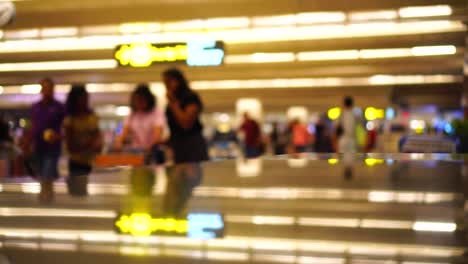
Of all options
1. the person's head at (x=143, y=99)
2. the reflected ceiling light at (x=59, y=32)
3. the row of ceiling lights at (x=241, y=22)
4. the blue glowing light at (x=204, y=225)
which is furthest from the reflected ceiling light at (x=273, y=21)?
the blue glowing light at (x=204, y=225)

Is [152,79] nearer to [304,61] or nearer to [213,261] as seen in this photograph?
[304,61]

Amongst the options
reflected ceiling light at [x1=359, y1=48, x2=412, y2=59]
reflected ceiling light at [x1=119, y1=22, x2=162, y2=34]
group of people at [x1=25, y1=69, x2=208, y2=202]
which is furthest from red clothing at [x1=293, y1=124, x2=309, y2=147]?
group of people at [x1=25, y1=69, x2=208, y2=202]

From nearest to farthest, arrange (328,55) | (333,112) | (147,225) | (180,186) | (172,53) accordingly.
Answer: (147,225) → (180,186) → (172,53) → (328,55) → (333,112)

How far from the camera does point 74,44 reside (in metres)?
20.2

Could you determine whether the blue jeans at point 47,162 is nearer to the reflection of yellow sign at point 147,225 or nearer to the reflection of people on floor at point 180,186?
the reflection of people on floor at point 180,186

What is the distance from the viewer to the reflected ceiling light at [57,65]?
21.8m

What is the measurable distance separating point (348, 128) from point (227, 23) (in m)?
7.34

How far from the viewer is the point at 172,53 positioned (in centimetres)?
1424

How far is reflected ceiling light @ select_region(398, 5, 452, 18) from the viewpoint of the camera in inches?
603

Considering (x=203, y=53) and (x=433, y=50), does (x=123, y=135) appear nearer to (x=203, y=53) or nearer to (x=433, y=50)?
(x=203, y=53)

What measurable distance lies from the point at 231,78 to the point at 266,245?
929 inches

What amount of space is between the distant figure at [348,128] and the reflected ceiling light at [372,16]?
5777 millimetres

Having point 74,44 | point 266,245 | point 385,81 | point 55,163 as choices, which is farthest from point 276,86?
point 266,245

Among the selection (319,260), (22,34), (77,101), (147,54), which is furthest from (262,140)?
(319,260)
